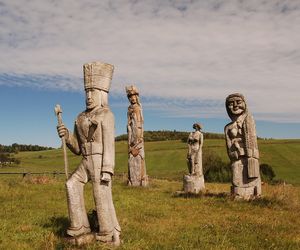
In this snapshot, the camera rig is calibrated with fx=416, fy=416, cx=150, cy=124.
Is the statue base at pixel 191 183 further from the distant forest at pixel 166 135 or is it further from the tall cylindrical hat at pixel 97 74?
the distant forest at pixel 166 135

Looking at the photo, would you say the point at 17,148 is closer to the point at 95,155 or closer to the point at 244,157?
the point at 244,157

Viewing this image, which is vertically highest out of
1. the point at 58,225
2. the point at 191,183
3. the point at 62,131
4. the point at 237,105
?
the point at 237,105

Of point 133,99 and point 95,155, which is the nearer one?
point 95,155

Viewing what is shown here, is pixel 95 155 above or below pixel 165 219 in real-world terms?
above

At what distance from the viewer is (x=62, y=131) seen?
847 cm

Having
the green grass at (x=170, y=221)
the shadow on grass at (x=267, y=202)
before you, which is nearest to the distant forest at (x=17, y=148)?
the green grass at (x=170, y=221)

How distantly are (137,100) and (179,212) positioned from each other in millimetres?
9434

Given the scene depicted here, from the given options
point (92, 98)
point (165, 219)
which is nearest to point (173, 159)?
point (165, 219)

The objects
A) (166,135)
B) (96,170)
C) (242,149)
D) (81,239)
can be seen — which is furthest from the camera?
(166,135)

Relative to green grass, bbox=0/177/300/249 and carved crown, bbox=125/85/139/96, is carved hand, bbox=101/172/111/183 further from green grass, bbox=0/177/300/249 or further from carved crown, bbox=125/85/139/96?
carved crown, bbox=125/85/139/96

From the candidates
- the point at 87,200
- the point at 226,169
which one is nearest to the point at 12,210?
the point at 87,200

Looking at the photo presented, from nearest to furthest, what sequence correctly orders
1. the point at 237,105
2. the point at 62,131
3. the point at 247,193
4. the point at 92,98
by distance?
the point at 62,131, the point at 92,98, the point at 247,193, the point at 237,105

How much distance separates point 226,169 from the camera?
3306cm

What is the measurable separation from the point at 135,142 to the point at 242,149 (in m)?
7.07
